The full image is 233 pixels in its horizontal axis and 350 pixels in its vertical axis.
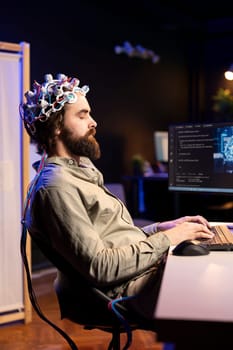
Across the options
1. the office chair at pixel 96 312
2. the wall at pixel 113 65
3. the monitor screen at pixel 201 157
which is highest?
the wall at pixel 113 65

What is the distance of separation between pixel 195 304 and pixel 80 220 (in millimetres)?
606

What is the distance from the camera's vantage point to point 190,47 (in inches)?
292

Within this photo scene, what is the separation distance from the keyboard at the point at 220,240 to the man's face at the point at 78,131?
561mm

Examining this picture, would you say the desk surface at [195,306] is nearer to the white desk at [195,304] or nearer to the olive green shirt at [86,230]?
the white desk at [195,304]

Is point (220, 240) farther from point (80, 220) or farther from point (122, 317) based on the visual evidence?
point (80, 220)

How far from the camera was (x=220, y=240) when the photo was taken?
1.87 meters

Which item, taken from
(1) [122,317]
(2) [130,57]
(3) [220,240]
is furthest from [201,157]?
(2) [130,57]

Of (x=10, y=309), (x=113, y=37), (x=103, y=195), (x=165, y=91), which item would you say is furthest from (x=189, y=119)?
(x=103, y=195)

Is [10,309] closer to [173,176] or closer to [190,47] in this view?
[173,176]

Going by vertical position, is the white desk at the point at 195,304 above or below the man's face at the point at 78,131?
below

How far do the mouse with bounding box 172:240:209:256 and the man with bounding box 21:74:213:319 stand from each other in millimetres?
67

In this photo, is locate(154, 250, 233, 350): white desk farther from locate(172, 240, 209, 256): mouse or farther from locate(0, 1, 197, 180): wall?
locate(0, 1, 197, 180): wall

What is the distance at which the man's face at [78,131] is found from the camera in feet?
6.26

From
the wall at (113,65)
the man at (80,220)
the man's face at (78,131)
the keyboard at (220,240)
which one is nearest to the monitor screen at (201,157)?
the keyboard at (220,240)
